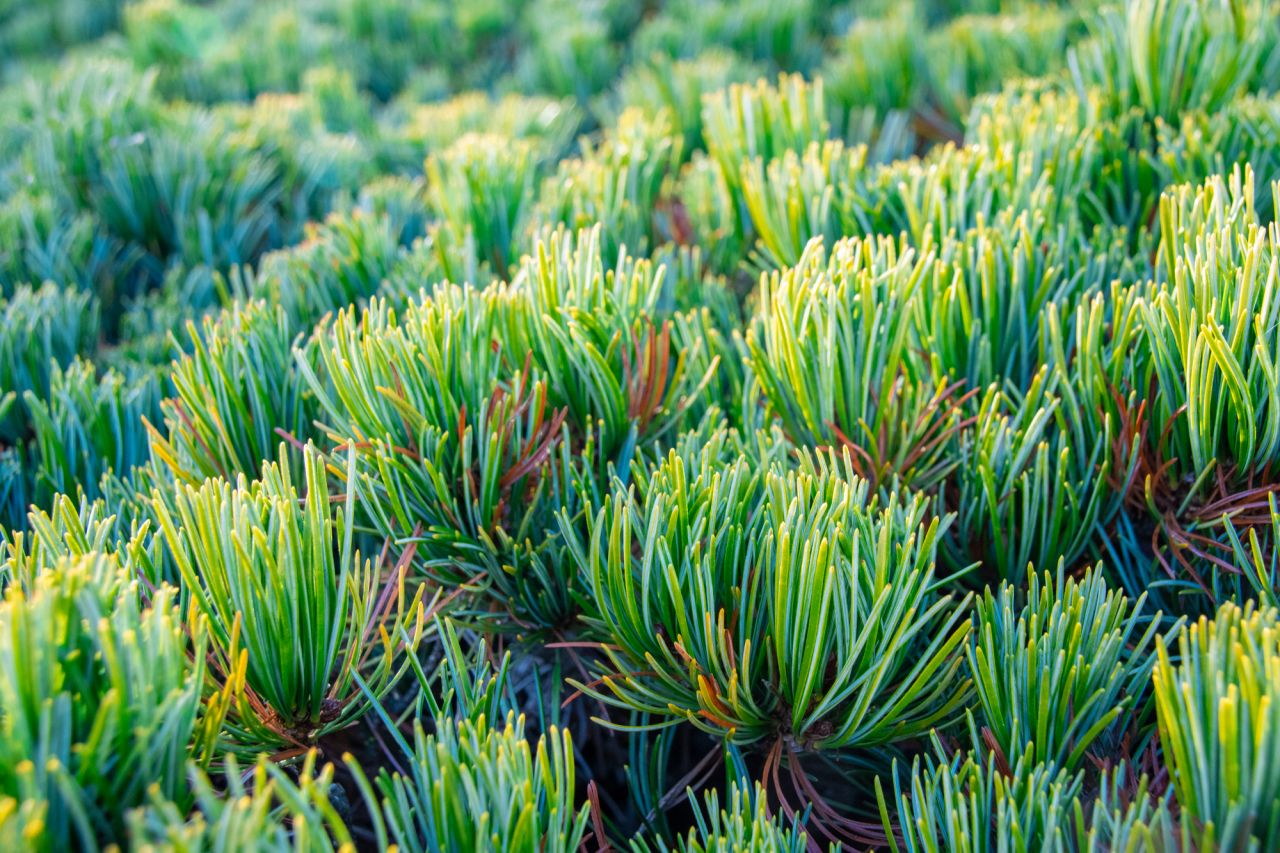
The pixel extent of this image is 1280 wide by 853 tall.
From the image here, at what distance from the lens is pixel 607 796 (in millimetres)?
631

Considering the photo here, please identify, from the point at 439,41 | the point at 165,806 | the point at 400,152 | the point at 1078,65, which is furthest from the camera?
the point at 439,41

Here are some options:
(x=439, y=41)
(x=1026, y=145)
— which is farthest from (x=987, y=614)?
(x=439, y=41)

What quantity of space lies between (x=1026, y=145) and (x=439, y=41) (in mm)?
1291

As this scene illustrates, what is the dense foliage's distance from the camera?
410 mm

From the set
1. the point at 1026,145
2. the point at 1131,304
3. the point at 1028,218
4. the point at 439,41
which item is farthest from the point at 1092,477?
the point at 439,41

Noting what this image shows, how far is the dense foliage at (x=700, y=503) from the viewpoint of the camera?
0.41 metres

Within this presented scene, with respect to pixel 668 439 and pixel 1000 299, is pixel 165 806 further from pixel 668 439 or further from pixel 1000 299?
pixel 1000 299

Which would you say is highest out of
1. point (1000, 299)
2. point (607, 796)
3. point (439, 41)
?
point (439, 41)

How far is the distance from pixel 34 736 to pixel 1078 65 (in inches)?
39.3

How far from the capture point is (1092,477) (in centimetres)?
60

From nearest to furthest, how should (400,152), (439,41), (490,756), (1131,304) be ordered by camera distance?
1. (490,756)
2. (1131,304)
3. (400,152)
4. (439,41)

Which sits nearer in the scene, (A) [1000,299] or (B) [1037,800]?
(B) [1037,800]

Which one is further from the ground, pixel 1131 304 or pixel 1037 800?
pixel 1131 304

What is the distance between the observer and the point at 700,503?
0.51 meters
